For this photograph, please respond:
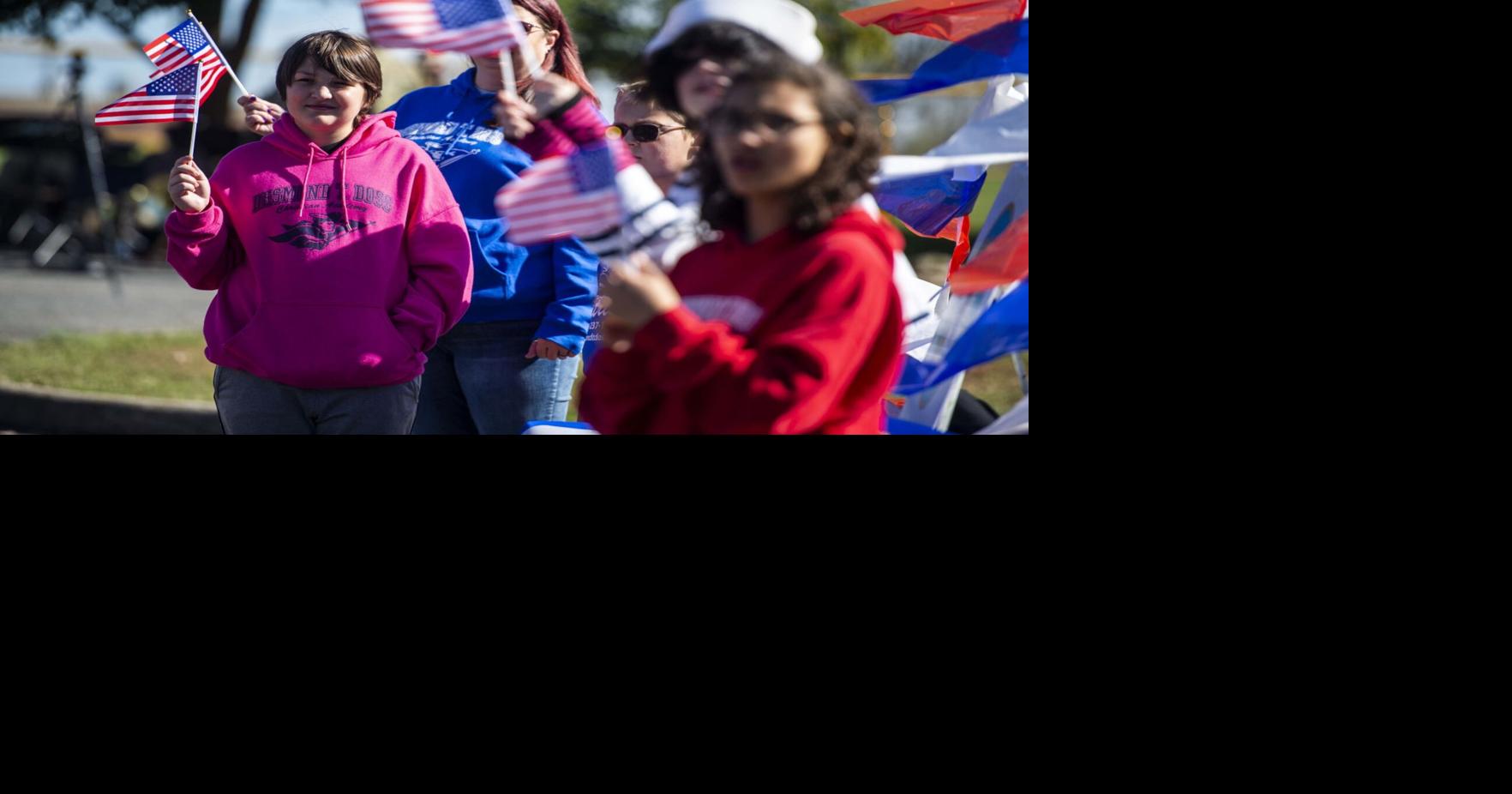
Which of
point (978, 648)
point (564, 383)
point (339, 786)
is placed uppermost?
point (564, 383)

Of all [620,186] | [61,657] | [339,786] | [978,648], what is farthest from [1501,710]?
[61,657]

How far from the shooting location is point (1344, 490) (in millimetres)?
2604

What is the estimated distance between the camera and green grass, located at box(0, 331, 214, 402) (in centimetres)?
643

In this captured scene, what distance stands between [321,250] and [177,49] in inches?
17.6

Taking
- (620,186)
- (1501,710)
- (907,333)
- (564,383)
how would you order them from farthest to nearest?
(564,383) → (1501,710) → (907,333) → (620,186)

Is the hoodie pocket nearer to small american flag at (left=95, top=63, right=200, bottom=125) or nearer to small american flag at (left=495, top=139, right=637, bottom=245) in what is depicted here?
small american flag at (left=95, top=63, right=200, bottom=125)

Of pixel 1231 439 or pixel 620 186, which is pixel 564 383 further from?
pixel 1231 439

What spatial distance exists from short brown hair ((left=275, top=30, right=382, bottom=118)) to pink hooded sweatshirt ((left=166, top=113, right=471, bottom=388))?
0.08 m

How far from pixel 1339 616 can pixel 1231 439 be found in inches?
15.2

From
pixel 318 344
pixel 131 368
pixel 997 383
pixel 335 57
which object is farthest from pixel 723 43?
pixel 131 368

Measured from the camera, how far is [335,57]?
8.46 feet

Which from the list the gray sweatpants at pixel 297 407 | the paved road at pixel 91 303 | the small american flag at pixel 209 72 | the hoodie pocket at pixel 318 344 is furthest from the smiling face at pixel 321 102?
the paved road at pixel 91 303

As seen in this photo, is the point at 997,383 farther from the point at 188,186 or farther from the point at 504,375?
the point at 188,186

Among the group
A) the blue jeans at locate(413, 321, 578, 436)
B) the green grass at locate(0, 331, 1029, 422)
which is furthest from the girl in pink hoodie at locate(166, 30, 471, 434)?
the green grass at locate(0, 331, 1029, 422)
